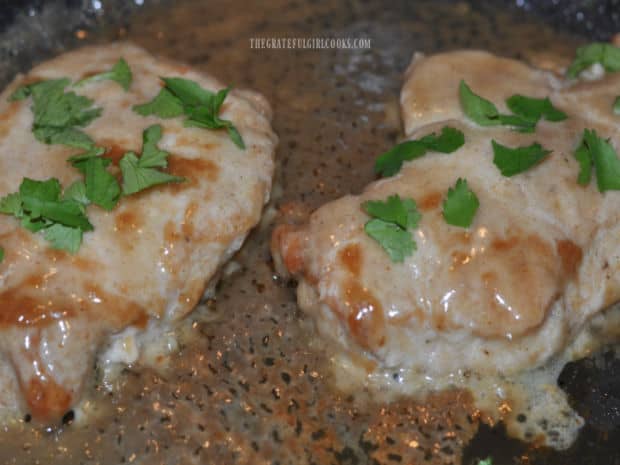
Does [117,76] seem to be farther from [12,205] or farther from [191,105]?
[12,205]

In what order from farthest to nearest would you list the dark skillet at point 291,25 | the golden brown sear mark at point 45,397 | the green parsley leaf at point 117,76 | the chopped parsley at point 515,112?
the dark skillet at point 291,25 → the green parsley leaf at point 117,76 → the chopped parsley at point 515,112 → the golden brown sear mark at point 45,397

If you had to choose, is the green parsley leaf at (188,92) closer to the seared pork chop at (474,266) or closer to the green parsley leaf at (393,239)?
the seared pork chop at (474,266)

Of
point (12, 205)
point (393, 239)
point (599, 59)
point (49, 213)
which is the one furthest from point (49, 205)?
point (599, 59)

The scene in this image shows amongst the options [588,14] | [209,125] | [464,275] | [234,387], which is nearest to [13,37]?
[209,125]

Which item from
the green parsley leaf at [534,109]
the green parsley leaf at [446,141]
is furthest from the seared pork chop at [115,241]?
the green parsley leaf at [534,109]

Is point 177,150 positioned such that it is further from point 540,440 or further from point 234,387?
point 540,440

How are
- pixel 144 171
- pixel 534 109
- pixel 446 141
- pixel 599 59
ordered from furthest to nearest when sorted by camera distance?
pixel 599 59
pixel 534 109
pixel 446 141
pixel 144 171
